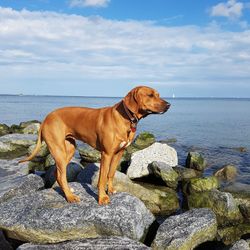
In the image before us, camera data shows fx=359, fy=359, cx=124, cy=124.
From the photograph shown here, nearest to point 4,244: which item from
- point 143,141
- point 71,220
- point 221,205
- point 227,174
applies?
point 71,220

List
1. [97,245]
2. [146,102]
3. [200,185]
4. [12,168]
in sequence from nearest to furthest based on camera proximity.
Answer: [97,245] < [146,102] < [200,185] < [12,168]

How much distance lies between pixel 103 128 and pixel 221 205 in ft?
17.6

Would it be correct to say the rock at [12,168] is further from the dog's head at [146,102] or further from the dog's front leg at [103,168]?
the dog's head at [146,102]

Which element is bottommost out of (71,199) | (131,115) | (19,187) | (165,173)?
(165,173)

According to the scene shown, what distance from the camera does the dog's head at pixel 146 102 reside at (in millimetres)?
7105

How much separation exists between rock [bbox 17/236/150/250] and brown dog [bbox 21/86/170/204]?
0.93m

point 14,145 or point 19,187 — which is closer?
point 19,187

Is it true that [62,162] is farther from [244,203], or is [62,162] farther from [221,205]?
[244,203]

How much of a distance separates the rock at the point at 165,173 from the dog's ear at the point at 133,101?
677cm

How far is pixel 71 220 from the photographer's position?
24.5ft

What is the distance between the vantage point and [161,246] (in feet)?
24.9

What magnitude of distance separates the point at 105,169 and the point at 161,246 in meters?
2.02

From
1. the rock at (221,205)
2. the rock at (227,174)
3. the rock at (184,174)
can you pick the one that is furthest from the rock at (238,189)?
the rock at (227,174)

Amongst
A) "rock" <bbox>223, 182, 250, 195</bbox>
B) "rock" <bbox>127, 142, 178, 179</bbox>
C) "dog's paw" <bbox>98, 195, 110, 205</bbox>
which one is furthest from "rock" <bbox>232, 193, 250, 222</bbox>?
"dog's paw" <bbox>98, 195, 110, 205</bbox>
